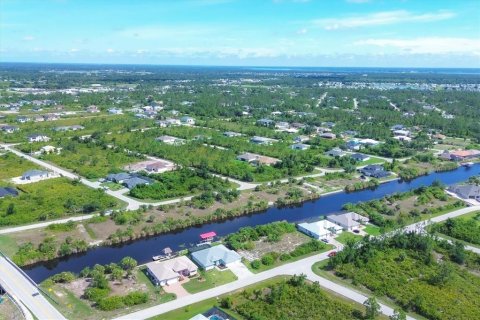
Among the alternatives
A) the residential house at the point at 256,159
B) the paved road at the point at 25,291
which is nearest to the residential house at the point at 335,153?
the residential house at the point at 256,159

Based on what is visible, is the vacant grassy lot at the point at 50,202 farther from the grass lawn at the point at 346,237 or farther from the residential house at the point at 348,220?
the grass lawn at the point at 346,237

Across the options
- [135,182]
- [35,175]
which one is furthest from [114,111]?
[135,182]

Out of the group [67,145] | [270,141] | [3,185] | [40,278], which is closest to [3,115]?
[67,145]

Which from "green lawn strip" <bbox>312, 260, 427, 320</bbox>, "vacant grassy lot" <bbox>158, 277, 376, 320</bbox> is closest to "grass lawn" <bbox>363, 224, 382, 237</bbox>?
"green lawn strip" <bbox>312, 260, 427, 320</bbox>

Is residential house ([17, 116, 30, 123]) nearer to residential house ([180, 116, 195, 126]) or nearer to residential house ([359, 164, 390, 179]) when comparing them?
residential house ([180, 116, 195, 126])

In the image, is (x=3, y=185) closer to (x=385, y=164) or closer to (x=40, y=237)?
(x=40, y=237)
